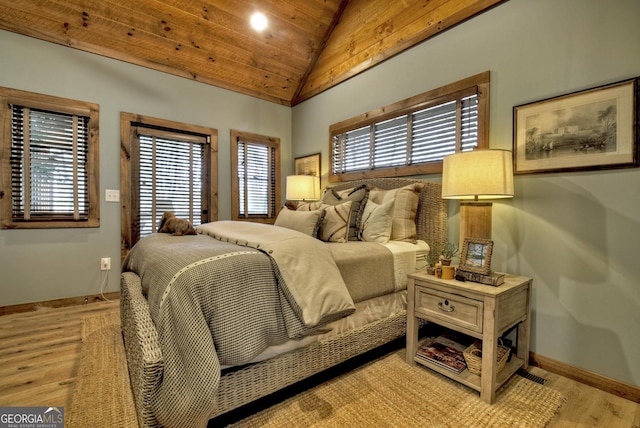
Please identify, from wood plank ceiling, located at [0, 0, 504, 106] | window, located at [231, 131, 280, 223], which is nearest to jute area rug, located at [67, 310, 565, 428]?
window, located at [231, 131, 280, 223]

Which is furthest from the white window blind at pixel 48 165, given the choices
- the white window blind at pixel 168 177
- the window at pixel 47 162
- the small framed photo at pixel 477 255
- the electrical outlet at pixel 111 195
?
the small framed photo at pixel 477 255

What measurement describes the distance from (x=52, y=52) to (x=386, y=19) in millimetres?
3224

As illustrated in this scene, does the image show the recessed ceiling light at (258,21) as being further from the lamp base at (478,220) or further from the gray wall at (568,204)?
the lamp base at (478,220)

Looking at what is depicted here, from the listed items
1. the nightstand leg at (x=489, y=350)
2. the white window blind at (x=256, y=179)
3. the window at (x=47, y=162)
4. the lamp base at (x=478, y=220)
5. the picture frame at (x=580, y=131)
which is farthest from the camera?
the white window blind at (x=256, y=179)

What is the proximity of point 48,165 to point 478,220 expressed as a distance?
12.3 ft

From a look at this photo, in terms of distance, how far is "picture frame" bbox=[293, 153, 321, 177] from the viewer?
3.79m

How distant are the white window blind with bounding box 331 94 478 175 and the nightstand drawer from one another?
1212 mm

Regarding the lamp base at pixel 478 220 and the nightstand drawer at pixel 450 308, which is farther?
the lamp base at pixel 478 220

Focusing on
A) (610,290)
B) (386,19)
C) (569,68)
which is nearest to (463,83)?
(569,68)

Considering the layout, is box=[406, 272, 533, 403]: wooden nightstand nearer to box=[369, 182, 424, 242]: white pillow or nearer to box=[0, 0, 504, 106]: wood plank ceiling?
box=[369, 182, 424, 242]: white pillow

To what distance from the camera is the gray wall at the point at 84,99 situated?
2.62 m

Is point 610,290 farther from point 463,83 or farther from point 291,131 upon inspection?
point 291,131

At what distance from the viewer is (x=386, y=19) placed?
9.33 ft

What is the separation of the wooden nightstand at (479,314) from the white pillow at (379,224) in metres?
0.44
